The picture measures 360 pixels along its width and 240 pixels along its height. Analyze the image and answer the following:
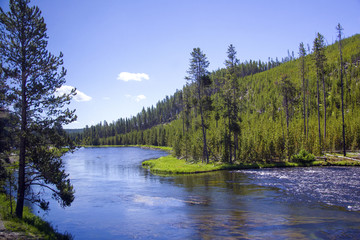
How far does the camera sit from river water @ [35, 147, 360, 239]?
15.8 metres

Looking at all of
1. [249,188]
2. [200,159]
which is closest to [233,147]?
[200,159]

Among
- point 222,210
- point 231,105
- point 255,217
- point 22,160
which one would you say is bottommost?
point 222,210

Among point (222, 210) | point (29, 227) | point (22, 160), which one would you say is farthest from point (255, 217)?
point (22, 160)

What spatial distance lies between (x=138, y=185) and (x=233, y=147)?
960 inches

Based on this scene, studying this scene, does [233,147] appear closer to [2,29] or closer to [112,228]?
[112,228]

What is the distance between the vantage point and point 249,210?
1998 centimetres

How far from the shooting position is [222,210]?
20375 mm

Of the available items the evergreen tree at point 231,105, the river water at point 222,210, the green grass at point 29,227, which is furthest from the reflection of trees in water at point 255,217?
the evergreen tree at point 231,105

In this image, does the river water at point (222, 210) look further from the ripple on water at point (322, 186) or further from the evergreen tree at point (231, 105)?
the evergreen tree at point (231, 105)

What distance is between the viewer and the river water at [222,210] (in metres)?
15.8

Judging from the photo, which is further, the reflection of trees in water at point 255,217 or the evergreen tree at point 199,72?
the evergreen tree at point 199,72

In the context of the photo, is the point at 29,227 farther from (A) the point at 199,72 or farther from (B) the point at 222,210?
(A) the point at 199,72

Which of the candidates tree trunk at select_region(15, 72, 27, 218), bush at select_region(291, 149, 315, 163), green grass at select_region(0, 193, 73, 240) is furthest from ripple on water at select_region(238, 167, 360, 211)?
tree trunk at select_region(15, 72, 27, 218)

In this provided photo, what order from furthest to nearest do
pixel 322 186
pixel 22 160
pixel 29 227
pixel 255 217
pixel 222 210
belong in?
pixel 322 186, pixel 222 210, pixel 255 217, pixel 22 160, pixel 29 227
